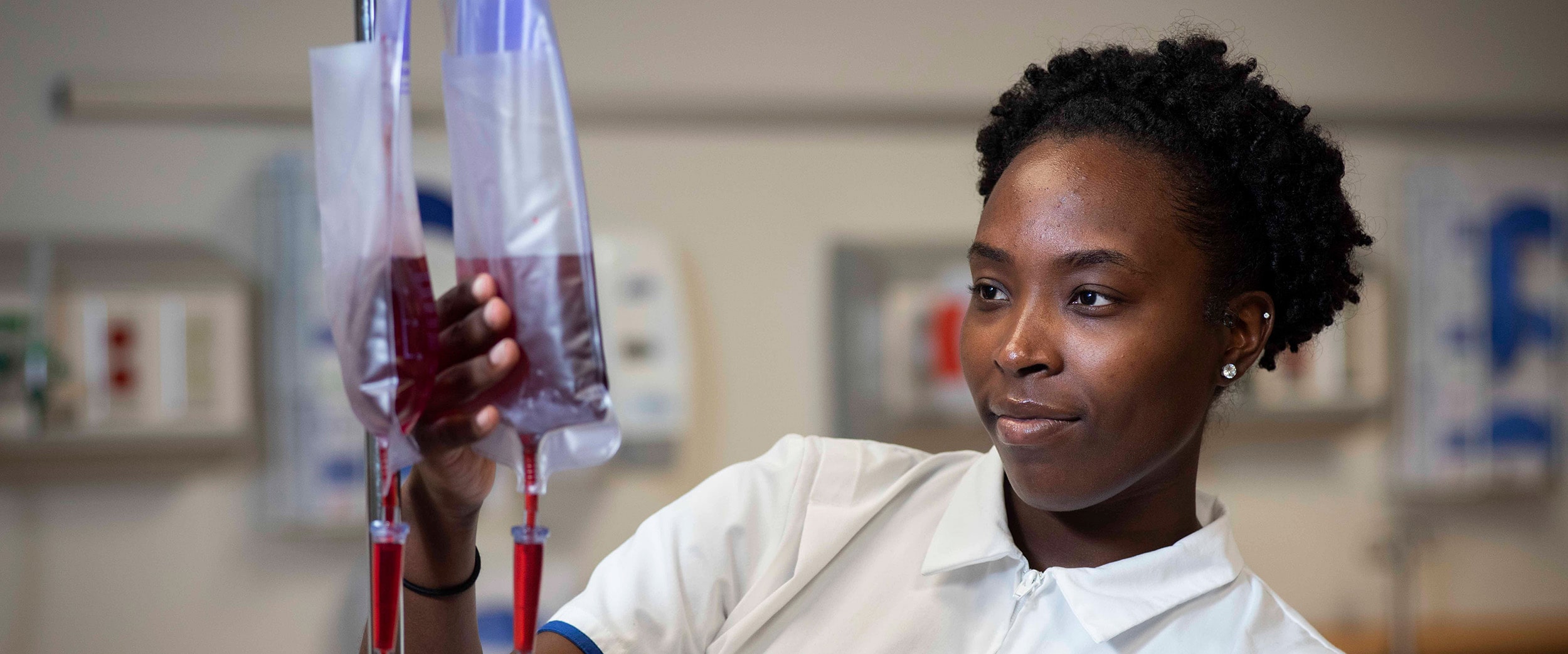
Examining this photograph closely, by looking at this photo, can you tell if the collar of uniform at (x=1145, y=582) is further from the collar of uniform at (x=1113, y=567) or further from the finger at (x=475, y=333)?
the finger at (x=475, y=333)

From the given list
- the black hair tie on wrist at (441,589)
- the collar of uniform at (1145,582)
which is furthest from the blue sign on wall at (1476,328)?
the black hair tie on wrist at (441,589)

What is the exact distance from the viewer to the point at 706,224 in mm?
2225

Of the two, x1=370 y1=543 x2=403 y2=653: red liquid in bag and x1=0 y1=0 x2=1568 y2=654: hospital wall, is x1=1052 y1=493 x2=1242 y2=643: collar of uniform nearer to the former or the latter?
x1=370 y1=543 x2=403 y2=653: red liquid in bag

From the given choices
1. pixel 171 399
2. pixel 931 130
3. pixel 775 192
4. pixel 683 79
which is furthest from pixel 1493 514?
pixel 171 399

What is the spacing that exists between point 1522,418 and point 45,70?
2.84 metres

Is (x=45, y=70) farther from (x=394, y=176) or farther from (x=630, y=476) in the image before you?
(x=394, y=176)

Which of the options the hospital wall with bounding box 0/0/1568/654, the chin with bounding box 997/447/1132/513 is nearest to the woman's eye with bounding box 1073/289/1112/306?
the chin with bounding box 997/447/1132/513

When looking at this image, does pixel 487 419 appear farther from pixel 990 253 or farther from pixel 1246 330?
pixel 1246 330

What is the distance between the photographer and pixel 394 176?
1.48 ft

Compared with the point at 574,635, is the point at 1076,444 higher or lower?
higher

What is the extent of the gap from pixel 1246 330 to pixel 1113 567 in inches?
8.6

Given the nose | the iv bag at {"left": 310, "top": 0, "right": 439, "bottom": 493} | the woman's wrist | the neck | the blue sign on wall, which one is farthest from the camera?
→ the blue sign on wall

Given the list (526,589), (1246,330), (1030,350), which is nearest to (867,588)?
(1030,350)

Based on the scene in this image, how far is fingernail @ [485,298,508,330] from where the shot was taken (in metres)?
0.47
